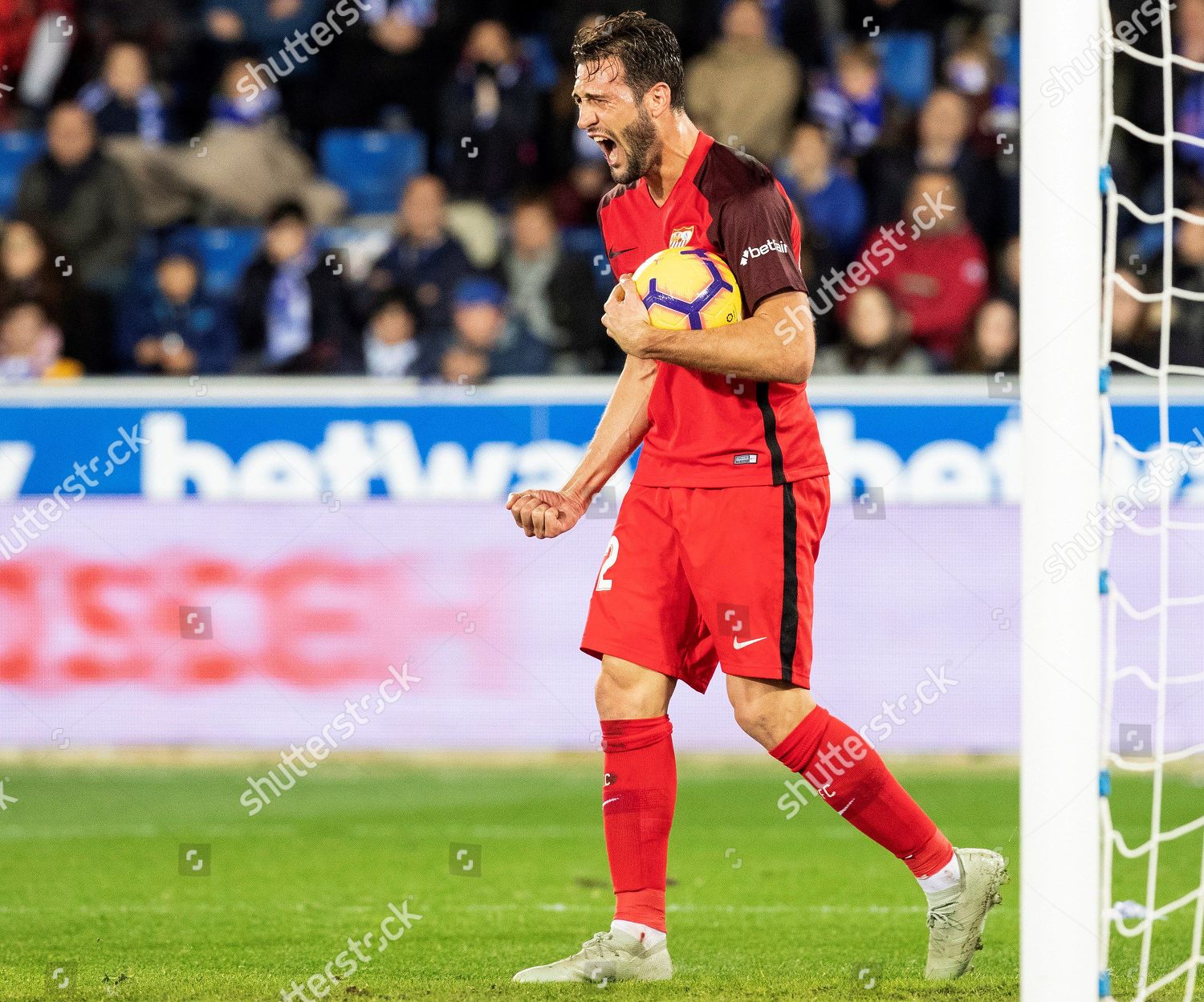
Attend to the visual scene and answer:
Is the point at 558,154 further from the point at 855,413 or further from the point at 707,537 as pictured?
the point at 707,537

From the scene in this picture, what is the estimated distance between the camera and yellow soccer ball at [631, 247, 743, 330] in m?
4.26

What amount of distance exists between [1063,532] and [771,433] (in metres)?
1.13

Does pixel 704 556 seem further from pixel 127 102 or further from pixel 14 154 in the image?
pixel 14 154

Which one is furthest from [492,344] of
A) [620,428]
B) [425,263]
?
[620,428]

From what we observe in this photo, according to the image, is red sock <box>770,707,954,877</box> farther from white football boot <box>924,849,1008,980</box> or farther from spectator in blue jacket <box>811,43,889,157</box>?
spectator in blue jacket <box>811,43,889,157</box>

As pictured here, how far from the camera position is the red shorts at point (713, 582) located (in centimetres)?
427

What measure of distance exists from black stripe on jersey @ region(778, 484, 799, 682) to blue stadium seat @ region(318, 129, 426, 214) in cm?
781

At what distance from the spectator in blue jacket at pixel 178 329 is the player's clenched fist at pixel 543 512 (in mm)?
5592

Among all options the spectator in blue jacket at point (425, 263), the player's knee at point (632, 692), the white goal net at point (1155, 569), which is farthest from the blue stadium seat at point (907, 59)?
the player's knee at point (632, 692)

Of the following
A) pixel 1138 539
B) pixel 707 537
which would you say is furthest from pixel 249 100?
pixel 707 537

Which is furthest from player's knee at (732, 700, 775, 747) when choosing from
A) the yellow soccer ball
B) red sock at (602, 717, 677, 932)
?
the yellow soccer ball

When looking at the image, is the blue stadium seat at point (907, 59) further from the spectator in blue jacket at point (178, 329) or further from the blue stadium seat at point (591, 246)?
the spectator in blue jacket at point (178, 329)

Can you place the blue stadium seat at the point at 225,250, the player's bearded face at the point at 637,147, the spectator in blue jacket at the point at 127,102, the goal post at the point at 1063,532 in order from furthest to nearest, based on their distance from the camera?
1. the spectator in blue jacket at the point at 127,102
2. the blue stadium seat at the point at 225,250
3. the player's bearded face at the point at 637,147
4. the goal post at the point at 1063,532

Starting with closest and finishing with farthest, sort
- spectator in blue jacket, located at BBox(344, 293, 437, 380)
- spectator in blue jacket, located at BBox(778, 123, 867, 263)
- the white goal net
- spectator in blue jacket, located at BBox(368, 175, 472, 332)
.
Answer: the white goal net
spectator in blue jacket, located at BBox(344, 293, 437, 380)
spectator in blue jacket, located at BBox(368, 175, 472, 332)
spectator in blue jacket, located at BBox(778, 123, 867, 263)
